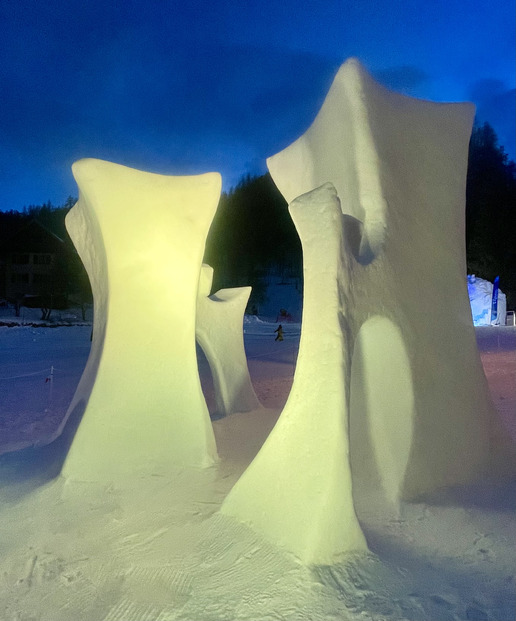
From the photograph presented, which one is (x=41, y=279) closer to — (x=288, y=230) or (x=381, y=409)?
(x=288, y=230)

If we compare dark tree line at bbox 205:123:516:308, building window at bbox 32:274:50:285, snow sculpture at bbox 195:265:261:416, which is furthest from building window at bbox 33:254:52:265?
snow sculpture at bbox 195:265:261:416

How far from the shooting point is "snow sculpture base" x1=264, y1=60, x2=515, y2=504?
14.5 feet

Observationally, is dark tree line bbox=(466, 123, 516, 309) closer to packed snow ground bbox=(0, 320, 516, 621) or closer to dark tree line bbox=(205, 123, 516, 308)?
dark tree line bbox=(205, 123, 516, 308)

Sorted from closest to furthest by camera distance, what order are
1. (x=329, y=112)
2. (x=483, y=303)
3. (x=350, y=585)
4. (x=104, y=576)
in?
1. (x=350, y=585)
2. (x=104, y=576)
3. (x=329, y=112)
4. (x=483, y=303)

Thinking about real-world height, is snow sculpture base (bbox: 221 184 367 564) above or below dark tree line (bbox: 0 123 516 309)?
below

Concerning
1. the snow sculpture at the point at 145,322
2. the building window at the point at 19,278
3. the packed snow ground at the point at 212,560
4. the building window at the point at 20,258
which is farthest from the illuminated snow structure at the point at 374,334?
the building window at the point at 20,258

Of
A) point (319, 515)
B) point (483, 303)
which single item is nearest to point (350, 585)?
point (319, 515)

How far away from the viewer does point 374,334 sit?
4711mm

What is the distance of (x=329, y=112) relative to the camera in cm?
521

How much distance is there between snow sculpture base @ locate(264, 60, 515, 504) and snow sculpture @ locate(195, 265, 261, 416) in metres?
3.55

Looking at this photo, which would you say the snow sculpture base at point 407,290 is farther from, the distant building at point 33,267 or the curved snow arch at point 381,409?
the distant building at point 33,267

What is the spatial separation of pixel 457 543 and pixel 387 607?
1015mm

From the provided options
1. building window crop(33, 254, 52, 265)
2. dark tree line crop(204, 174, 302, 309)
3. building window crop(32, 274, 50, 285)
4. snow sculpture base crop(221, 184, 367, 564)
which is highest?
dark tree line crop(204, 174, 302, 309)

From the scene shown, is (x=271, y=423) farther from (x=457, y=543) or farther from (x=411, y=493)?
(x=457, y=543)
